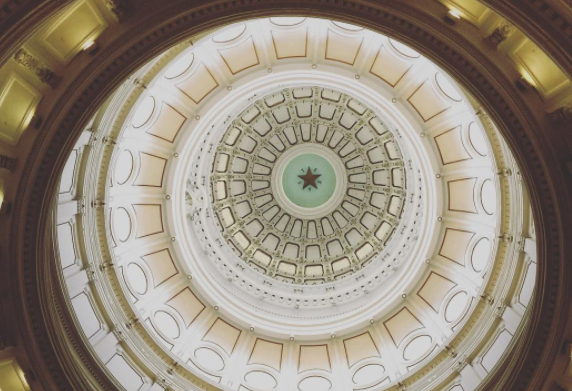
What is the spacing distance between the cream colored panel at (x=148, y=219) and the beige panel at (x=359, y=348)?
901 cm

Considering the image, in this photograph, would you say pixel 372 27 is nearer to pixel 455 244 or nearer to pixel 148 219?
pixel 455 244

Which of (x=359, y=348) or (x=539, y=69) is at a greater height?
(x=539, y=69)

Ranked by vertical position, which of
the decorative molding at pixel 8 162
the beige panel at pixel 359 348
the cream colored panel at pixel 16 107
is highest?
the cream colored panel at pixel 16 107

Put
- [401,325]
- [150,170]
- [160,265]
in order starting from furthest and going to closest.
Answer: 1. [401,325]
2. [160,265]
3. [150,170]

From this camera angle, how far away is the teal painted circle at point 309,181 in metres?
25.0

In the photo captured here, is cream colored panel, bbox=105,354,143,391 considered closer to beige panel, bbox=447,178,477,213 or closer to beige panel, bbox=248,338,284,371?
beige panel, bbox=248,338,284,371

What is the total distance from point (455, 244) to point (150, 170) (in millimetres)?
11927

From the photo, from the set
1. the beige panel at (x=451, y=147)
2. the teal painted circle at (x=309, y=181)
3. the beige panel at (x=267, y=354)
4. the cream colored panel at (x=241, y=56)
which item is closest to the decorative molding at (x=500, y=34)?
the beige panel at (x=451, y=147)

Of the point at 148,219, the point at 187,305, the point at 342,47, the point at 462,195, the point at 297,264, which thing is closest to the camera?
the point at 342,47

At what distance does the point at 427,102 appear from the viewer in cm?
1625

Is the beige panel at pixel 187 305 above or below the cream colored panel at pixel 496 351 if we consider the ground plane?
above

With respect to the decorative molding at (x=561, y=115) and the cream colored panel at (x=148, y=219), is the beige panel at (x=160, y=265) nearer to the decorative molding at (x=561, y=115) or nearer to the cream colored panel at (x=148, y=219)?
the cream colored panel at (x=148, y=219)

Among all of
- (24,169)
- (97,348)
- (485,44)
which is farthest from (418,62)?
(97,348)

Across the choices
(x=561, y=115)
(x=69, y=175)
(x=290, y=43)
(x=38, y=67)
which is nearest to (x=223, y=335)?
(x=69, y=175)
